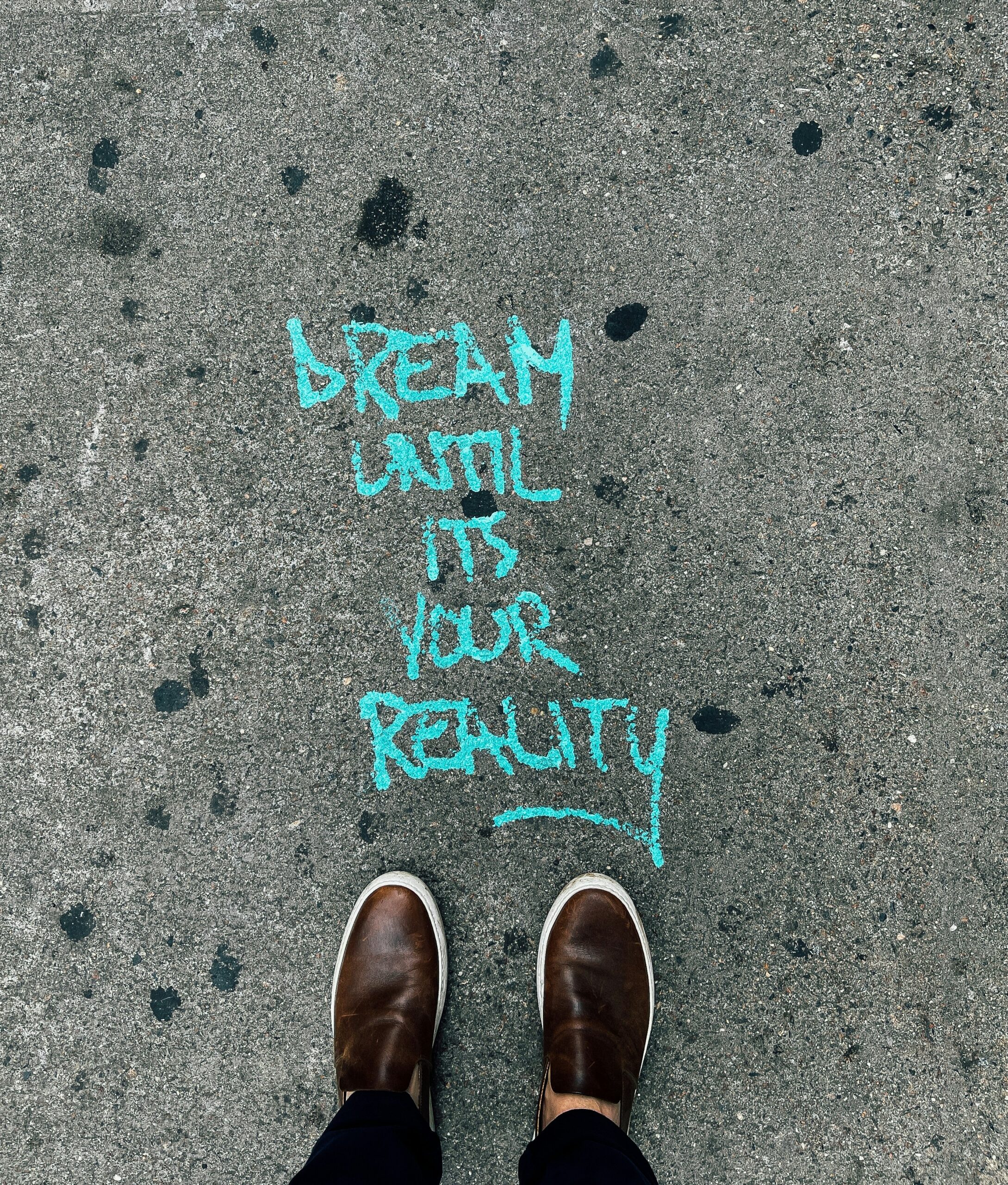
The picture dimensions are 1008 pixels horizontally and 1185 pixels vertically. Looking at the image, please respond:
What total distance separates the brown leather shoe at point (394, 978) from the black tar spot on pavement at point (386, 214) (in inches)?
70.7

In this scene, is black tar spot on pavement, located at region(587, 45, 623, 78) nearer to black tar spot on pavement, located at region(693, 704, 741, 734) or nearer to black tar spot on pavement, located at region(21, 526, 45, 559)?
black tar spot on pavement, located at region(693, 704, 741, 734)

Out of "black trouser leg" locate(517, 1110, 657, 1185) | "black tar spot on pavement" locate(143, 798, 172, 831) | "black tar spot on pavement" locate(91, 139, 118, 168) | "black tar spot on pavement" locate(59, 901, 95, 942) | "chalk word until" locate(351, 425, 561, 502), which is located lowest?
"black trouser leg" locate(517, 1110, 657, 1185)

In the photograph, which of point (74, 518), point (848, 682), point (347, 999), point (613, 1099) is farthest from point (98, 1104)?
point (848, 682)

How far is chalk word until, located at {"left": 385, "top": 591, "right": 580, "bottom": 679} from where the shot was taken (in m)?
2.02

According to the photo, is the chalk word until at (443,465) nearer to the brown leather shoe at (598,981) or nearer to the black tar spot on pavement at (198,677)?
the black tar spot on pavement at (198,677)

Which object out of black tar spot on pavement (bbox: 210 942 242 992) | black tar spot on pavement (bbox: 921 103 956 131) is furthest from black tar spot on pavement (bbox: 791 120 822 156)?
black tar spot on pavement (bbox: 210 942 242 992)

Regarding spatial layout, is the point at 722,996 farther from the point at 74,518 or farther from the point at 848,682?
the point at 74,518

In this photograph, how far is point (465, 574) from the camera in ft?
6.66

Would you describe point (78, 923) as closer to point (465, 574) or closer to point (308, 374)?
point (465, 574)

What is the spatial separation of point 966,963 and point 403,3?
312 cm

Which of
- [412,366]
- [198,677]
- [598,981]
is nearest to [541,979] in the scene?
[598,981]

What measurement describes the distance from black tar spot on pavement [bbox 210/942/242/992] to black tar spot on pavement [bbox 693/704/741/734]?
4.73ft

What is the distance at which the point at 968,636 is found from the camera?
2.02 metres

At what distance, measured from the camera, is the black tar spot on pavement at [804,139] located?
2057 millimetres
